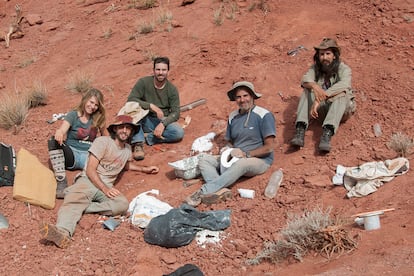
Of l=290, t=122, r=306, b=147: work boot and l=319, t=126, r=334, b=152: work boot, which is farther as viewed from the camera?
l=290, t=122, r=306, b=147: work boot

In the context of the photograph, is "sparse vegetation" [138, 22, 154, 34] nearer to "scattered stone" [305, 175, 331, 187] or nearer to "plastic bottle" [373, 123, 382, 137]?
"plastic bottle" [373, 123, 382, 137]

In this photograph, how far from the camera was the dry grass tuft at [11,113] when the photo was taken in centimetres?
773

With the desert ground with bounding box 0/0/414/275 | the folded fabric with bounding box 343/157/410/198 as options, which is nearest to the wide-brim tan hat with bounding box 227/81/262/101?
the desert ground with bounding box 0/0/414/275

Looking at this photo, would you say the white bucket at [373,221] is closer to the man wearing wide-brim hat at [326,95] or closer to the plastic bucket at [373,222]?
the plastic bucket at [373,222]

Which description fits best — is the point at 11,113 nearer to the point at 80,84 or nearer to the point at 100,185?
the point at 80,84

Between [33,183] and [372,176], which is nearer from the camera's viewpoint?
[372,176]

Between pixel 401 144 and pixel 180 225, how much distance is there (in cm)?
247

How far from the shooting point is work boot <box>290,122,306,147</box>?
19.8ft

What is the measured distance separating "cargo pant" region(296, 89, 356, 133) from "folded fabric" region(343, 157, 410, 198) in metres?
0.87

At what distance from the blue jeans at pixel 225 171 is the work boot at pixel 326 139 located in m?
0.65

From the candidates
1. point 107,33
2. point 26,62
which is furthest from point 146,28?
point 26,62

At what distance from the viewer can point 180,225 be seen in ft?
15.6

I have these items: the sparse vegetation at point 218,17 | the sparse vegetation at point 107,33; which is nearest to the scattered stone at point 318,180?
the sparse vegetation at point 218,17

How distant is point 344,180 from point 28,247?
310 centimetres
